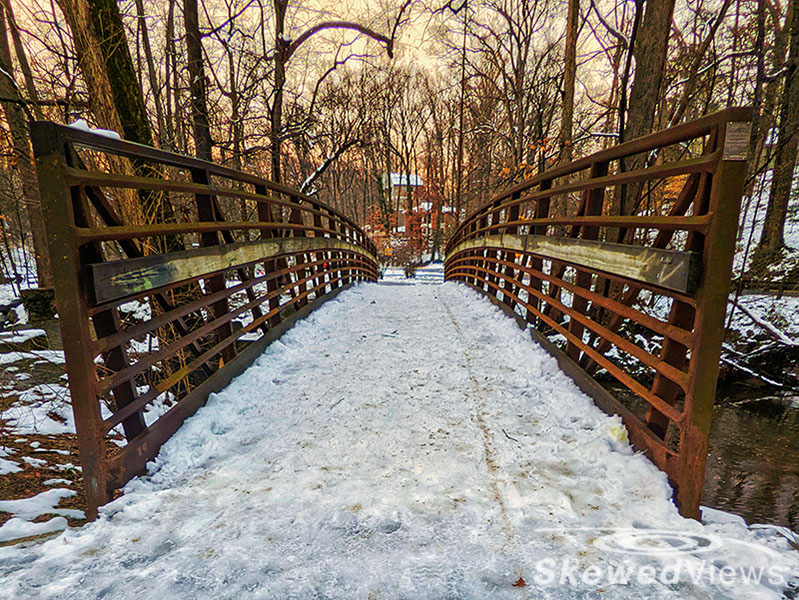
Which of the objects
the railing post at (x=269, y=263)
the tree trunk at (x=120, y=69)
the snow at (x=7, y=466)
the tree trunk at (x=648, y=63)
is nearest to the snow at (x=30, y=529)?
the snow at (x=7, y=466)

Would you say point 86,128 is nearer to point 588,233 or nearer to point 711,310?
point 711,310

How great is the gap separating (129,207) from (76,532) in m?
3.72

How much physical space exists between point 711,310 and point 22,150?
8890 millimetres

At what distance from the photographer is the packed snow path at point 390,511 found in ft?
4.52

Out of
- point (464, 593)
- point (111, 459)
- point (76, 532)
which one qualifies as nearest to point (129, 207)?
point (111, 459)

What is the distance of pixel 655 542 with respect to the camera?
1541 mm

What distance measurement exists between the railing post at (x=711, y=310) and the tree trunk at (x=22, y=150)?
5599mm

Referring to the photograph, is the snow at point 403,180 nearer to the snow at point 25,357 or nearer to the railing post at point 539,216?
the railing post at point 539,216

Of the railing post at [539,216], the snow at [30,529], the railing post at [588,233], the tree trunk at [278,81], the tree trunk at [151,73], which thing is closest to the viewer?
the snow at [30,529]

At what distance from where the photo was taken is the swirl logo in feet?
4.91

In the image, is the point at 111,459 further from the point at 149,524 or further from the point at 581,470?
the point at 581,470

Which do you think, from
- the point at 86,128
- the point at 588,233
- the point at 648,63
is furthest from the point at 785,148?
the point at 86,128

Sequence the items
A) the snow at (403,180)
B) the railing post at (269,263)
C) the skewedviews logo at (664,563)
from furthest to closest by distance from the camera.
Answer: the snow at (403,180), the railing post at (269,263), the skewedviews logo at (664,563)

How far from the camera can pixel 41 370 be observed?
5270 mm
